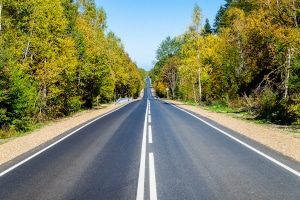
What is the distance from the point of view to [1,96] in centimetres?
1491

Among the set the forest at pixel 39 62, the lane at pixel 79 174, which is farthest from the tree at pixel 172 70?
the lane at pixel 79 174

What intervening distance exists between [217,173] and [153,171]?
153 cm

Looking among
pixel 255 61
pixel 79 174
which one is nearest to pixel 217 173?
pixel 79 174

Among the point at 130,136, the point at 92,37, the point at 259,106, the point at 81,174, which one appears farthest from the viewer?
the point at 92,37

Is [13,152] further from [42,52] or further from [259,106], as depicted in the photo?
[259,106]

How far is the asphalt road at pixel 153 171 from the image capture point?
5527 millimetres

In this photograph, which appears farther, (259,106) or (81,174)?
(259,106)

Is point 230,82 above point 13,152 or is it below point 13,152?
above

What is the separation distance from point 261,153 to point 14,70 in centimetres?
1318

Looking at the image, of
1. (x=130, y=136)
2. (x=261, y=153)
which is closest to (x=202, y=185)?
(x=261, y=153)

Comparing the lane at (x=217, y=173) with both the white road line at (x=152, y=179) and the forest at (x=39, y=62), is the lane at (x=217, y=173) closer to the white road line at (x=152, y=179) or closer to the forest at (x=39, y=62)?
the white road line at (x=152, y=179)

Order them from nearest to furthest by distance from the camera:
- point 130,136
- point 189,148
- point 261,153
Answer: point 261,153 → point 189,148 → point 130,136

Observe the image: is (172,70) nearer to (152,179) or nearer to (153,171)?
(153,171)

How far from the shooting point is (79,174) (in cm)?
683
